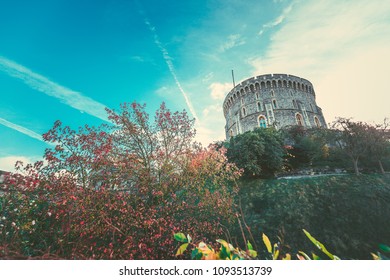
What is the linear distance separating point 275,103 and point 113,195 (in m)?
28.5

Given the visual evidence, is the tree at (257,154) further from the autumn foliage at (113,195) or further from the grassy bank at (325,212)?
the autumn foliage at (113,195)

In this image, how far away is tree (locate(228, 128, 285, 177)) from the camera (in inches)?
564

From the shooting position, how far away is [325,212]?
824 cm

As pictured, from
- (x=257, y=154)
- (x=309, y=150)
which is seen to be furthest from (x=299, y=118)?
(x=257, y=154)

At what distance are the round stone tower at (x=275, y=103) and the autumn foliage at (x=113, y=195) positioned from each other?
22.9 m

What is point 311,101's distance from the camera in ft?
100

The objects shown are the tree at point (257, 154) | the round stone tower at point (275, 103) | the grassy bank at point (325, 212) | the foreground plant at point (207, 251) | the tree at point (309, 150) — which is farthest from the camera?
the round stone tower at point (275, 103)

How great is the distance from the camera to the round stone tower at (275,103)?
27845mm

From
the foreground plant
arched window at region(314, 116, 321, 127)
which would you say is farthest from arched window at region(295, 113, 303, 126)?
the foreground plant

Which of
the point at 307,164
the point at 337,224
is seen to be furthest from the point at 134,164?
the point at 307,164

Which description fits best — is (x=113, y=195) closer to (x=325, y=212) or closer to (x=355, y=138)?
(x=325, y=212)

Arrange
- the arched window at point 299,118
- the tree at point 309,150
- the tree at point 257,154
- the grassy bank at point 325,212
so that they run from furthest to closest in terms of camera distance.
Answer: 1. the arched window at point 299,118
2. the tree at point 309,150
3. the tree at point 257,154
4. the grassy bank at point 325,212

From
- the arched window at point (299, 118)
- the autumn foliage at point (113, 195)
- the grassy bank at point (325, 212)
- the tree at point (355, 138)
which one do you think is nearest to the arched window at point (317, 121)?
the arched window at point (299, 118)
